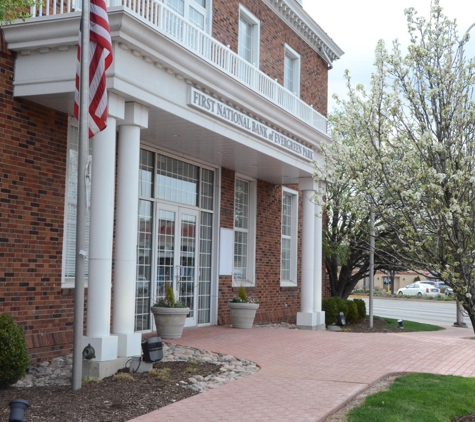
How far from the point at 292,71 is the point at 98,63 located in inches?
506

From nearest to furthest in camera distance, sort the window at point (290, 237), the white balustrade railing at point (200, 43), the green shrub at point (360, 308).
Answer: the white balustrade railing at point (200, 43), the window at point (290, 237), the green shrub at point (360, 308)

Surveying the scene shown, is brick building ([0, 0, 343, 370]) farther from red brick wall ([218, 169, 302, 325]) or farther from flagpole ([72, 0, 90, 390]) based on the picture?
flagpole ([72, 0, 90, 390])

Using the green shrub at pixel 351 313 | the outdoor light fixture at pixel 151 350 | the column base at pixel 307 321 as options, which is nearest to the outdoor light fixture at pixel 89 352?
the outdoor light fixture at pixel 151 350

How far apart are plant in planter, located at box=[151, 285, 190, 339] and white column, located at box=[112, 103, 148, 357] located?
269 centimetres

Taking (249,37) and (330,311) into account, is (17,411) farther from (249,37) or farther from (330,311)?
(330,311)

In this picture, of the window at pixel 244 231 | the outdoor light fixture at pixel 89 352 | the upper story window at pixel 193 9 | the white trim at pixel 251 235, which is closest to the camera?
the outdoor light fixture at pixel 89 352

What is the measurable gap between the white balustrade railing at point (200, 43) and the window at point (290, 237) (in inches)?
148

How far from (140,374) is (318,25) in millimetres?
14671

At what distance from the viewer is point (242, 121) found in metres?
13.3

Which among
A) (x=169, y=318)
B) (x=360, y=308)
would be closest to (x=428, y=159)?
(x=169, y=318)

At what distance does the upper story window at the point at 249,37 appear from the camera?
17.6m

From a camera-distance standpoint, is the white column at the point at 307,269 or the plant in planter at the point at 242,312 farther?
the white column at the point at 307,269

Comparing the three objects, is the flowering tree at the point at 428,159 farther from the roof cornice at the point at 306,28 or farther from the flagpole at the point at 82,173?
the roof cornice at the point at 306,28

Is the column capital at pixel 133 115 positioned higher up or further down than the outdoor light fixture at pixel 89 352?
higher up
